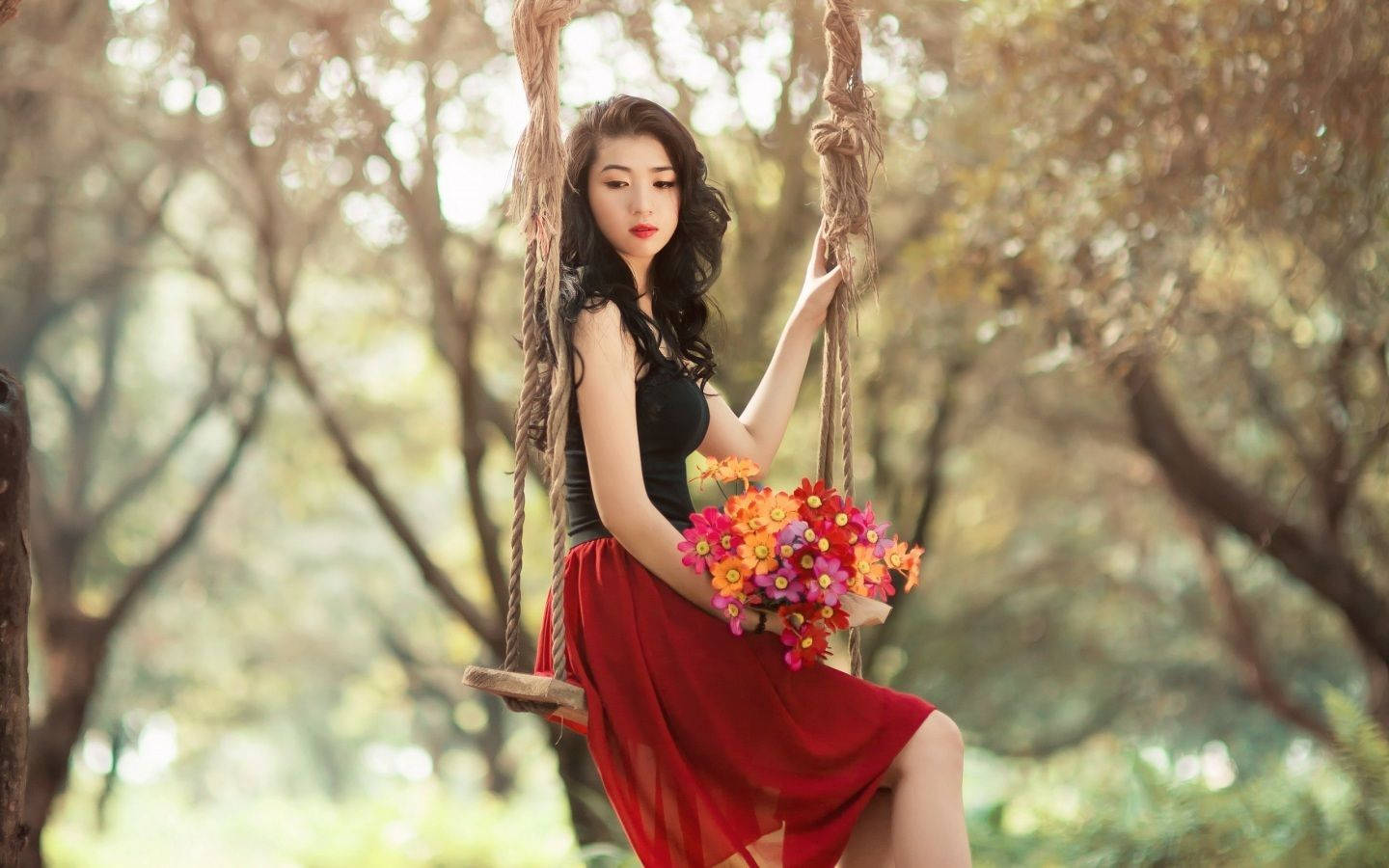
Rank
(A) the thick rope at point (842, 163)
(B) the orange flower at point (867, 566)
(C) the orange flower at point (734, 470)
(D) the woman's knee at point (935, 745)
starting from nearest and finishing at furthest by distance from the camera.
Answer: (D) the woman's knee at point (935, 745)
(B) the orange flower at point (867, 566)
(C) the orange flower at point (734, 470)
(A) the thick rope at point (842, 163)

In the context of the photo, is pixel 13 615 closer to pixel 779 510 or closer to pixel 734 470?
pixel 734 470

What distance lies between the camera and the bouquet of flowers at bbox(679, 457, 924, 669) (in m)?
2.86

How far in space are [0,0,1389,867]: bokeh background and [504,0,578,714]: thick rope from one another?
Result: 3022mm

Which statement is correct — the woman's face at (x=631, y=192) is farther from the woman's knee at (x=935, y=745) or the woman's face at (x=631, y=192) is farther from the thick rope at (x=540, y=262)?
the woman's knee at (x=935, y=745)

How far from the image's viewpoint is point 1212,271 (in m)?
8.18

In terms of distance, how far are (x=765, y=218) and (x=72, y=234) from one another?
18.3 feet

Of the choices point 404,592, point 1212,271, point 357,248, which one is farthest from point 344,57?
point 404,592

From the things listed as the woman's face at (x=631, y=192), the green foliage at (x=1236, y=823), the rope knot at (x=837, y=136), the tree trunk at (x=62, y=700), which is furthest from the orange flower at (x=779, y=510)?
the tree trunk at (x=62, y=700)

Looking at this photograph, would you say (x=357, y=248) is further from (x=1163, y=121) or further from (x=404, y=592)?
(x=404, y=592)

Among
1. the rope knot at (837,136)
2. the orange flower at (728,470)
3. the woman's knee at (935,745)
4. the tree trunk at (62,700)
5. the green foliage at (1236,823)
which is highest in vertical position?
the rope knot at (837,136)

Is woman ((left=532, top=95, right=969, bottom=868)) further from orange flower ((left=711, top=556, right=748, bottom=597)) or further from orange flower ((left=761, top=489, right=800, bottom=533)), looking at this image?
orange flower ((left=761, top=489, right=800, bottom=533))

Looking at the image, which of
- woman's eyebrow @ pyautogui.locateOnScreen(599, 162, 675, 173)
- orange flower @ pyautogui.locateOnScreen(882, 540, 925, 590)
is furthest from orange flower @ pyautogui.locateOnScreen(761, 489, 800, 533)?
woman's eyebrow @ pyautogui.locateOnScreen(599, 162, 675, 173)

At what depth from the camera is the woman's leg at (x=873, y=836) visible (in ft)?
9.50

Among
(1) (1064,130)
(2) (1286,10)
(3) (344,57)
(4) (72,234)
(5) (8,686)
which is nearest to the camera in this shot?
(5) (8,686)
